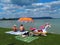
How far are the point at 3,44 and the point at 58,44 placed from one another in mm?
4710

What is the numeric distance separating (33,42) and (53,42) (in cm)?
179

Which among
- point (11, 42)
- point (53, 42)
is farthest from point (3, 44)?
point (53, 42)

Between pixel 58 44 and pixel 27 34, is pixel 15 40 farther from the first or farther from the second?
pixel 58 44

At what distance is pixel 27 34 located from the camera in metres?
22.4

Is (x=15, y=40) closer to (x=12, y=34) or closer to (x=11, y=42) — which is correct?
(x=11, y=42)

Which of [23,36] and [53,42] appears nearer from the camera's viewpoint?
[53,42]

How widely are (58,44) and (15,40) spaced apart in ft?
13.3

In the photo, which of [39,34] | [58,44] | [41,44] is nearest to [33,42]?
[41,44]

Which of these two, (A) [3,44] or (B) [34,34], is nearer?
(A) [3,44]

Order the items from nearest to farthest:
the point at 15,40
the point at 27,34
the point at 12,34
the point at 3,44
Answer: the point at 3,44
the point at 15,40
the point at 27,34
the point at 12,34

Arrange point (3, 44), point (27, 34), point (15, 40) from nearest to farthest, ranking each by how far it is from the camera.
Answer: point (3, 44) < point (15, 40) < point (27, 34)

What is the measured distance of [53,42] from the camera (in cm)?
2000

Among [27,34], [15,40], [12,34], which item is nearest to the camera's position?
[15,40]

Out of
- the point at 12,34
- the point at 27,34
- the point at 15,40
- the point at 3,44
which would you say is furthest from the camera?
the point at 12,34
